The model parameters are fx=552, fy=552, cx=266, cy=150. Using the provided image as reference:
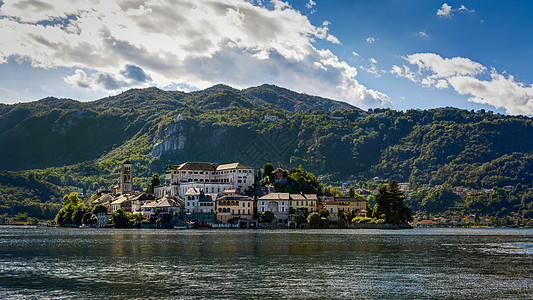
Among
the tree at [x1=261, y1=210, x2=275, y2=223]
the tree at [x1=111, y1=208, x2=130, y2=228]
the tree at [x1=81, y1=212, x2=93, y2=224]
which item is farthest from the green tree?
the tree at [x1=81, y1=212, x2=93, y2=224]

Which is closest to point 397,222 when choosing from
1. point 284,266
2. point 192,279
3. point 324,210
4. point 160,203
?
point 324,210

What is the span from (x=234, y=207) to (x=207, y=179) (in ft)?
113

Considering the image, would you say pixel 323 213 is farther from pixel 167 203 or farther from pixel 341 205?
pixel 167 203

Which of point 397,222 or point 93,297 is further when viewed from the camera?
point 397,222

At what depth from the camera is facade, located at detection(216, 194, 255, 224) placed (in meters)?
159

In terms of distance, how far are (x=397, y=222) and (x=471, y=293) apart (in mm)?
121180

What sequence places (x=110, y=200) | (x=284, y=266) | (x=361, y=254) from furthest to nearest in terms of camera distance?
1. (x=110, y=200)
2. (x=361, y=254)
3. (x=284, y=266)

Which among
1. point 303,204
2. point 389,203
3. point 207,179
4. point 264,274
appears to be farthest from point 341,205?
point 264,274

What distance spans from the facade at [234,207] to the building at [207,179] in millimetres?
16758

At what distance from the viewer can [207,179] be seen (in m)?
191

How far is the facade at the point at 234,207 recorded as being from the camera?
6265 inches

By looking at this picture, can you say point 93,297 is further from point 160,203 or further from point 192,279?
point 160,203

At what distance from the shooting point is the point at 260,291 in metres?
36.8

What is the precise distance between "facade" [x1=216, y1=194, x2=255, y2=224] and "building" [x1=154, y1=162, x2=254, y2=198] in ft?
55.0
